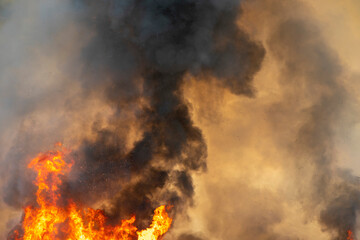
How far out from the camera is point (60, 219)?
14617 mm

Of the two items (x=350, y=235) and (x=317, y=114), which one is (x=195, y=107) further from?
(x=350, y=235)

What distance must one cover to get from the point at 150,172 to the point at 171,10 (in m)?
7.74

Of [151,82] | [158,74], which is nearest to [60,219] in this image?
[151,82]

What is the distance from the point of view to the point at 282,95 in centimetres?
1630

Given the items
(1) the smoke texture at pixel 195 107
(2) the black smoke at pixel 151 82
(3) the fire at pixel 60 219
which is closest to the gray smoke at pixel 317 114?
(1) the smoke texture at pixel 195 107

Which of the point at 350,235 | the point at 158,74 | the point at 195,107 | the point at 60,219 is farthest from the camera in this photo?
the point at 195,107

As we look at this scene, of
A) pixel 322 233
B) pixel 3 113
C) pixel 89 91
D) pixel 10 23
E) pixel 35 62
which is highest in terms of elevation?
pixel 10 23

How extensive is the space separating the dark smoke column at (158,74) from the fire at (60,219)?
74 centimetres

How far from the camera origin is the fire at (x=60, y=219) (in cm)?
1438

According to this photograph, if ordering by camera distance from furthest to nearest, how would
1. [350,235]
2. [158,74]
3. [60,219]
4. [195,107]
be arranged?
[195,107]
[158,74]
[350,235]
[60,219]

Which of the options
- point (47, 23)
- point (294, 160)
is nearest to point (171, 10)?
point (47, 23)

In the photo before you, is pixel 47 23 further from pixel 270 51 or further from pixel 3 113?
pixel 270 51

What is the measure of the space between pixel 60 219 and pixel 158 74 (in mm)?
7793

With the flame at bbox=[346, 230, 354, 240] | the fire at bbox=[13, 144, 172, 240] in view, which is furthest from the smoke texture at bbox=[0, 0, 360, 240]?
the fire at bbox=[13, 144, 172, 240]
